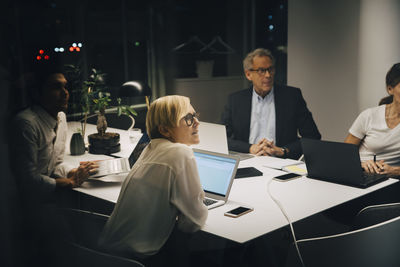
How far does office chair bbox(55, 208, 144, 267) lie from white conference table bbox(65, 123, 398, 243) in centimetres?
20

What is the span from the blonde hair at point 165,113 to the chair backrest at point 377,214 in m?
1.09

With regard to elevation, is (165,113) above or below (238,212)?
above

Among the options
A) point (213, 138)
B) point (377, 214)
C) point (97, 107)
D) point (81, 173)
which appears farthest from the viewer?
point (97, 107)

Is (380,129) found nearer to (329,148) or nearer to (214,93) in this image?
(329,148)

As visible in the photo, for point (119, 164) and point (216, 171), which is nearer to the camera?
point (216, 171)

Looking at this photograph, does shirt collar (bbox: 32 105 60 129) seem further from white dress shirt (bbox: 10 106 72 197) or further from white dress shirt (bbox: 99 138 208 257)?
white dress shirt (bbox: 99 138 208 257)

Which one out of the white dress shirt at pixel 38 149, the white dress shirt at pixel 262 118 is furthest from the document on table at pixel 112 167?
the white dress shirt at pixel 262 118

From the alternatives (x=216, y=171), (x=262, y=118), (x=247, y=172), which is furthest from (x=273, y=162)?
(x=216, y=171)

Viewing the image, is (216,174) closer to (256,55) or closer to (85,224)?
(85,224)

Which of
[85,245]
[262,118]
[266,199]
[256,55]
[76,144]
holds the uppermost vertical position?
[256,55]

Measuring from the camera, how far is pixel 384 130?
9.57 ft

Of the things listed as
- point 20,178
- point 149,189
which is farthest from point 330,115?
point 20,178

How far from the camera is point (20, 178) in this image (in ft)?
4.66

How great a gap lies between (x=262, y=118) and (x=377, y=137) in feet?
3.18
